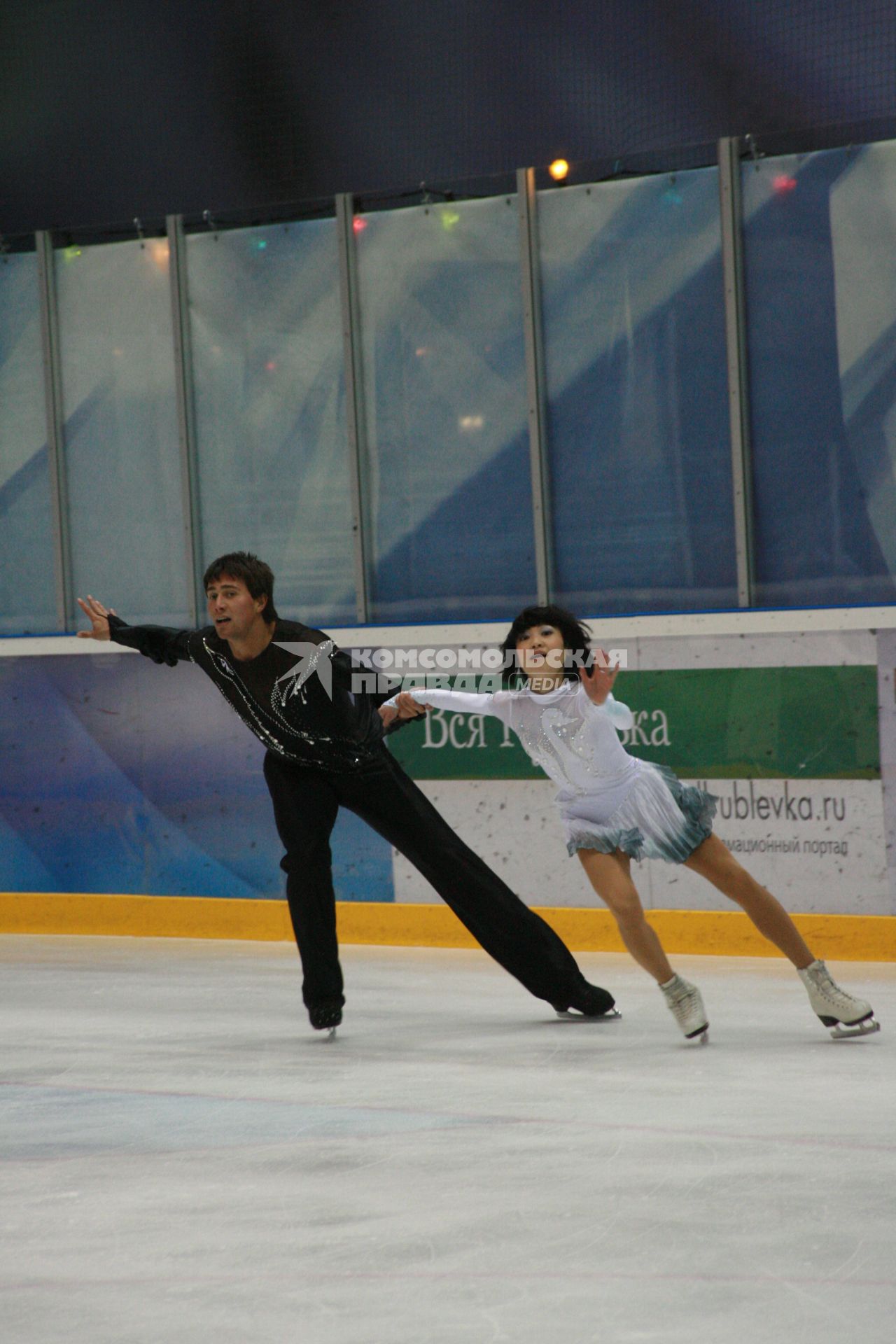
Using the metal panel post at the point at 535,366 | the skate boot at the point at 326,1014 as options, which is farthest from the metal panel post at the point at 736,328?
the skate boot at the point at 326,1014

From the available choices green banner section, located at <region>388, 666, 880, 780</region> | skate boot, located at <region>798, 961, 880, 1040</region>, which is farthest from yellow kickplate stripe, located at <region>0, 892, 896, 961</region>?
skate boot, located at <region>798, 961, 880, 1040</region>

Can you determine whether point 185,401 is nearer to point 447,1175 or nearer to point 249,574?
point 249,574

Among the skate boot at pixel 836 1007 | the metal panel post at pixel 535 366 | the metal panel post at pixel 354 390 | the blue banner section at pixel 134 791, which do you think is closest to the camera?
the skate boot at pixel 836 1007

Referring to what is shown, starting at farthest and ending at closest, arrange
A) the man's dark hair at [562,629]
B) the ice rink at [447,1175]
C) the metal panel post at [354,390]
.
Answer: the metal panel post at [354,390] → the man's dark hair at [562,629] → the ice rink at [447,1175]

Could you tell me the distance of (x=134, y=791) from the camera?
27.6ft


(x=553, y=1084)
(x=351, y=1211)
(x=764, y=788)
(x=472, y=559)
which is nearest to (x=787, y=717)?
(x=764, y=788)

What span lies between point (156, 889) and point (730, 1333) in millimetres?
6099

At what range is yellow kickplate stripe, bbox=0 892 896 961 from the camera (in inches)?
269

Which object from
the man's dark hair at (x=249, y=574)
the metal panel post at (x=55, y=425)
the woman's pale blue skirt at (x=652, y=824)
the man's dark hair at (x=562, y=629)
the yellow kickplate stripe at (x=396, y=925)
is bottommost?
the yellow kickplate stripe at (x=396, y=925)

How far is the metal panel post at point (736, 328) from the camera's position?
748cm

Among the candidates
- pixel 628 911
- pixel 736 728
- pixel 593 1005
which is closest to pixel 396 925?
pixel 736 728

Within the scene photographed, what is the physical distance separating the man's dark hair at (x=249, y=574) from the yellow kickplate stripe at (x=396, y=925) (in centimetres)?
265

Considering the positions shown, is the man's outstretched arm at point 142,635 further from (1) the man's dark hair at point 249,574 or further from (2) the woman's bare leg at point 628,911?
(2) the woman's bare leg at point 628,911

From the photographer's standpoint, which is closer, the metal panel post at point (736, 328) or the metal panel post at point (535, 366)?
the metal panel post at point (736, 328)
